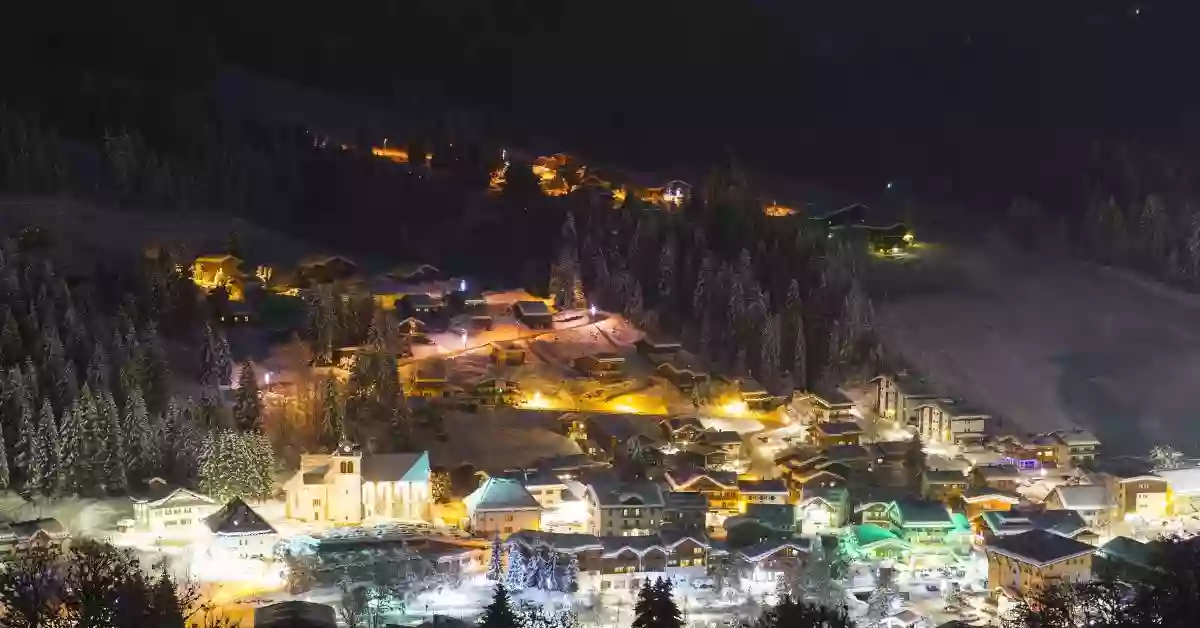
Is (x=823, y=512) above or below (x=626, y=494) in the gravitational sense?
below

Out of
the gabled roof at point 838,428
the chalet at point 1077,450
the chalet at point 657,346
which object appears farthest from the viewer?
the chalet at point 657,346

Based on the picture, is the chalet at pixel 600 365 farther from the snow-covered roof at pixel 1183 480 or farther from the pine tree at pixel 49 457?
the pine tree at pixel 49 457

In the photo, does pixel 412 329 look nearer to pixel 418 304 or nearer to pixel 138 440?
pixel 418 304

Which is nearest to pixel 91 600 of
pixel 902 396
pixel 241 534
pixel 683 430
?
pixel 241 534

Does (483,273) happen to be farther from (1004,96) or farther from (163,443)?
(1004,96)

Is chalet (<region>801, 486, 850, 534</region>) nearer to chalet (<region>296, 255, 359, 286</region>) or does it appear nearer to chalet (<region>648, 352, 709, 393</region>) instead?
chalet (<region>648, 352, 709, 393</region>)

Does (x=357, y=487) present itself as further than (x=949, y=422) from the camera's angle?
No

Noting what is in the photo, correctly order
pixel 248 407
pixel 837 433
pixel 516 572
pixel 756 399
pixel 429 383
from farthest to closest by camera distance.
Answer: pixel 756 399, pixel 429 383, pixel 837 433, pixel 248 407, pixel 516 572

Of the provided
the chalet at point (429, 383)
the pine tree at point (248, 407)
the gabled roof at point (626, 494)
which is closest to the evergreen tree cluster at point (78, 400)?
the pine tree at point (248, 407)
